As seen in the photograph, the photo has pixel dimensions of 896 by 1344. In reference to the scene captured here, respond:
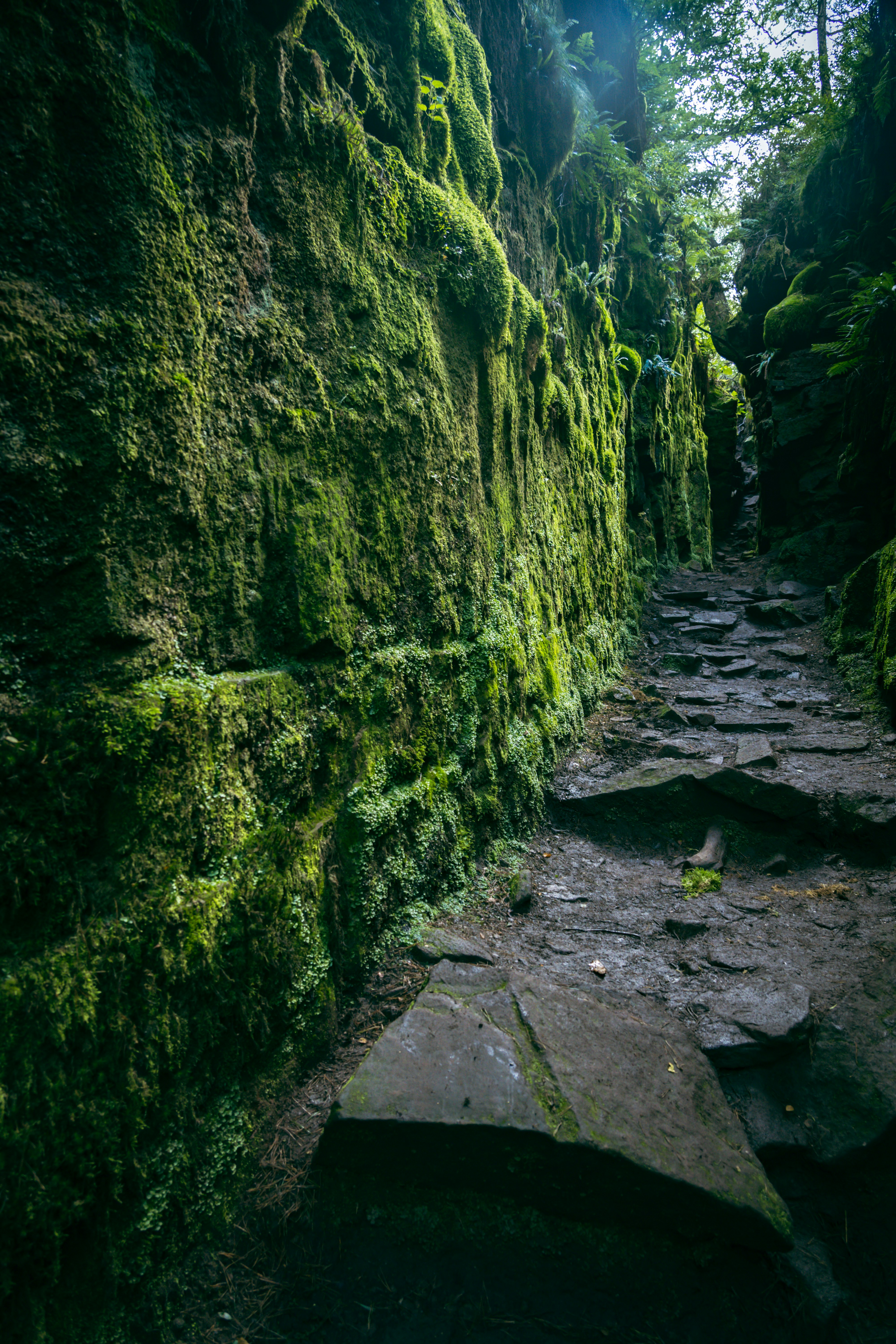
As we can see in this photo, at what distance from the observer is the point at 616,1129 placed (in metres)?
2.33

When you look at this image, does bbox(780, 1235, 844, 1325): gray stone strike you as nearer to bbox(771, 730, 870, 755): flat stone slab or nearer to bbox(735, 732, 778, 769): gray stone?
bbox(735, 732, 778, 769): gray stone

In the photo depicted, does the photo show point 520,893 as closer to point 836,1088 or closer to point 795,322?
point 836,1088

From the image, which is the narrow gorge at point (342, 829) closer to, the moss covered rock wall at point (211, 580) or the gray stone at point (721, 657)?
the moss covered rock wall at point (211, 580)

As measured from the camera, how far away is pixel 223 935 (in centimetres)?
221

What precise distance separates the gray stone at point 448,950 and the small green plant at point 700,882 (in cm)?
153

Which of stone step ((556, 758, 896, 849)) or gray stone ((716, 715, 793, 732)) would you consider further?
gray stone ((716, 715, 793, 732))

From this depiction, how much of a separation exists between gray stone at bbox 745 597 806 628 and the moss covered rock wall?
7106 millimetres

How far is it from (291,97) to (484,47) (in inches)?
145

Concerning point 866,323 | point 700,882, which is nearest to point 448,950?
point 700,882

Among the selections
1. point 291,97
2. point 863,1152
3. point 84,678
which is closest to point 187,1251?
point 84,678

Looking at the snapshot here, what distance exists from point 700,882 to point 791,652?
5117 millimetres

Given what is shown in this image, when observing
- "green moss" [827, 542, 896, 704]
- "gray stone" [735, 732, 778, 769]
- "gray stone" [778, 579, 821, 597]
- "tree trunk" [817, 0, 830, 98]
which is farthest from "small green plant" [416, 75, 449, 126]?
"tree trunk" [817, 0, 830, 98]

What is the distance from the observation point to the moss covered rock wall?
68.9 inches

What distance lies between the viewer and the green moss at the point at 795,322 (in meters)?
11.8
